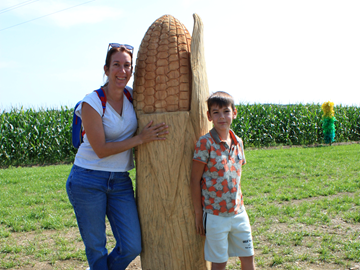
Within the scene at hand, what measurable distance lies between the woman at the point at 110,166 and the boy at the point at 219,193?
0.42 m

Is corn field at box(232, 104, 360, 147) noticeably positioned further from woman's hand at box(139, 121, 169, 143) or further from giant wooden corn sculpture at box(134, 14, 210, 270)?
woman's hand at box(139, 121, 169, 143)

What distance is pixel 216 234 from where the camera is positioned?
2385 mm

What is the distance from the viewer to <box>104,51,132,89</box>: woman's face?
8.24 ft

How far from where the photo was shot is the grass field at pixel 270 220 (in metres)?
3.53

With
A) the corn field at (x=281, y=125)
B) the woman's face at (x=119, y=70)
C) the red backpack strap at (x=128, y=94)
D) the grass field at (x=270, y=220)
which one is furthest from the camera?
the corn field at (x=281, y=125)

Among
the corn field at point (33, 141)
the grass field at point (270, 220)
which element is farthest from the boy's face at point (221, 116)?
the corn field at point (33, 141)

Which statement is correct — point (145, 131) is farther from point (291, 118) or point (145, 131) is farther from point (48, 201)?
point (291, 118)

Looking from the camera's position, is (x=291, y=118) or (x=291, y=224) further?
(x=291, y=118)

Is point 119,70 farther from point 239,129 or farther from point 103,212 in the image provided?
point 239,129

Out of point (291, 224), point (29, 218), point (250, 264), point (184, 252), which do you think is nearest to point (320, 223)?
point (291, 224)

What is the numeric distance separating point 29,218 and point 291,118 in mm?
14952

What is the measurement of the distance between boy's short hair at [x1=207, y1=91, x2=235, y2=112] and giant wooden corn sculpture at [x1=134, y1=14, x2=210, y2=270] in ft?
0.42

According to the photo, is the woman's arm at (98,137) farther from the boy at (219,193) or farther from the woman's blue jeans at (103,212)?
the boy at (219,193)

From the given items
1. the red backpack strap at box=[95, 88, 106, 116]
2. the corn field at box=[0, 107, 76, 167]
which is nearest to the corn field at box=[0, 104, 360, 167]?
the corn field at box=[0, 107, 76, 167]
